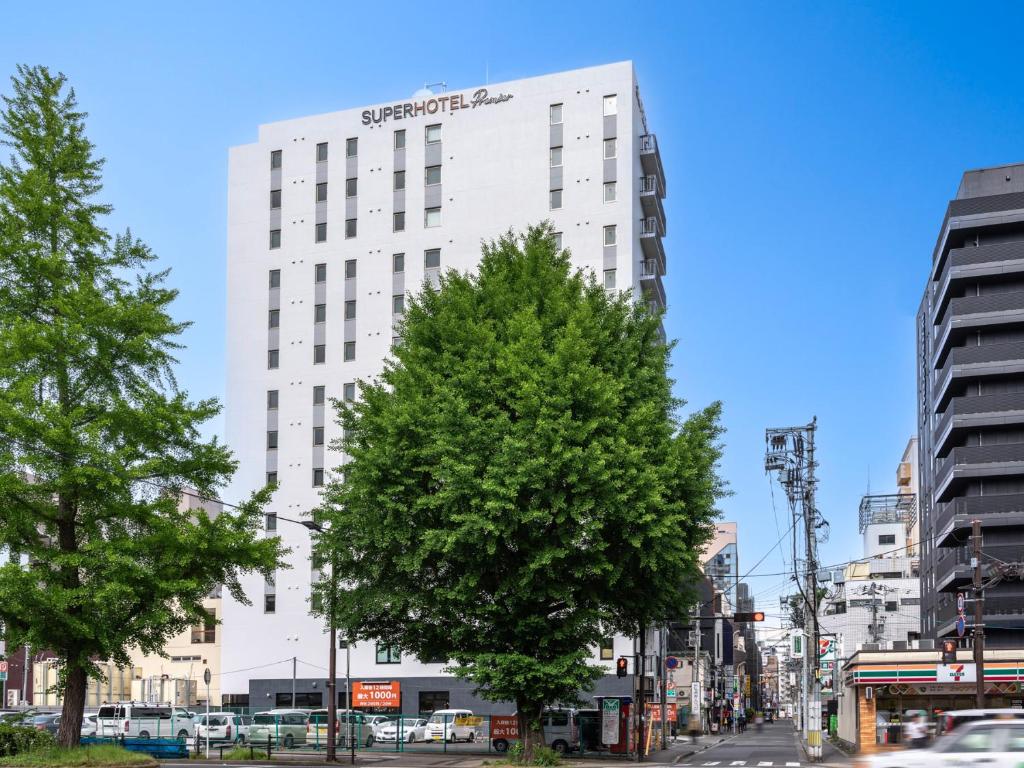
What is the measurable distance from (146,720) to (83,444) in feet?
101

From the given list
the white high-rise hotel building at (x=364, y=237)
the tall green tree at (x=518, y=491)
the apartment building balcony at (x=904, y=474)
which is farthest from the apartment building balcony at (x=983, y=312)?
the apartment building balcony at (x=904, y=474)

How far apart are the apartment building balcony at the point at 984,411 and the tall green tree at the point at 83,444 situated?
53.2m

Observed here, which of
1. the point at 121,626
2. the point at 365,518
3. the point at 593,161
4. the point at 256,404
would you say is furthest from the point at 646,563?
the point at 256,404

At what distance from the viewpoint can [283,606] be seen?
256 feet

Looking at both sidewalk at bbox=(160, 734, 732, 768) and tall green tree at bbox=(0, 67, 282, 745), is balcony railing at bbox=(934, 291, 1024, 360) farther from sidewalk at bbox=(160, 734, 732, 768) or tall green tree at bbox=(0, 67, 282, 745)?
tall green tree at bbox=(0, 67, 282, 745)

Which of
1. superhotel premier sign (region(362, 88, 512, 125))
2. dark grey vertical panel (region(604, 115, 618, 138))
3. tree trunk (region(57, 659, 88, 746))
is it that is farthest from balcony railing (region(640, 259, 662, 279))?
tree trunk (region(57, 659, 88, 746))

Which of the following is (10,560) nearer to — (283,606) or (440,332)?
(440,332)

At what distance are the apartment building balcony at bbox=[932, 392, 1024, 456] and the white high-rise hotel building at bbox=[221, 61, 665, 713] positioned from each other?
2081 centimetres

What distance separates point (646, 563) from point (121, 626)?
14.7 m

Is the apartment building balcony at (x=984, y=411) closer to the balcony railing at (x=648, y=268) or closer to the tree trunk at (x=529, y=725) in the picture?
the balcony railing at (x=648, y=268)

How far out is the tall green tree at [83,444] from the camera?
97.5ft

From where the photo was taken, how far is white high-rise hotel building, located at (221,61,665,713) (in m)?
74.8

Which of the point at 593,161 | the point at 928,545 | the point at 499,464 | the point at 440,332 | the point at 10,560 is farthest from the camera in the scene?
the point at 928,545

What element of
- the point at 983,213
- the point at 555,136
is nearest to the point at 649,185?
the point at 555,136
